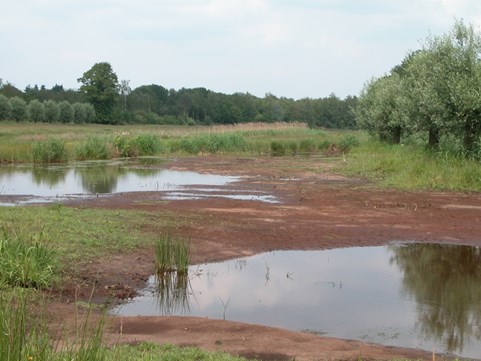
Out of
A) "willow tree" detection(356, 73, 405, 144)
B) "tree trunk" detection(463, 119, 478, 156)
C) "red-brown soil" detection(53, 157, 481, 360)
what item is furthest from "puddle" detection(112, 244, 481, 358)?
"willow tree" detection(356, 73, 405, 144)

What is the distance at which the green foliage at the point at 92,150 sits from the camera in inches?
1593

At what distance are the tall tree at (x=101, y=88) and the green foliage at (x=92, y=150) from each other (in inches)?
2488

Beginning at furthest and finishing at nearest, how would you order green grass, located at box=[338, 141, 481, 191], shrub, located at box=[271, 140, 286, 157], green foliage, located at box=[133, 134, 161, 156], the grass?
shrub, located at box=[271, 140, 286, 157] < green foliage, located at box=[133, 134, 161, 156] < the grass < green grass, located at box=[338, 141, 481, 191]

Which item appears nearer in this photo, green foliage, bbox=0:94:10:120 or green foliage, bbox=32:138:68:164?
green foliage, bbox=32:138:68:164

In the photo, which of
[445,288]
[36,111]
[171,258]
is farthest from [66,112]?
[445,288]

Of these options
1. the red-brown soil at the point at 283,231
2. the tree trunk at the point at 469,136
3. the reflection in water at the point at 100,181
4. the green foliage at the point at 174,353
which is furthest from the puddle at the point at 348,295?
the tree trunk at the point at 469,136

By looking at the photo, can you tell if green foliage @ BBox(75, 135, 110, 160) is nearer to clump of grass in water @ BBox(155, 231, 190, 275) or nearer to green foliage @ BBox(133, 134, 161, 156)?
green foliage @ BBox(133, 134, 161, 156)

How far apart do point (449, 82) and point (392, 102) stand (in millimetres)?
18066

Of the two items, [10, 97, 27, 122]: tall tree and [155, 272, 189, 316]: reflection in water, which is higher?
[10, 97, 27, 122]: tall tree

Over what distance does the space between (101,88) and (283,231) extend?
3733 inches

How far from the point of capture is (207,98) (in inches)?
5315

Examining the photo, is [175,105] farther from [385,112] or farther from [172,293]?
[172,293]

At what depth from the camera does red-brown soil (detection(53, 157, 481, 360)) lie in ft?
26.0

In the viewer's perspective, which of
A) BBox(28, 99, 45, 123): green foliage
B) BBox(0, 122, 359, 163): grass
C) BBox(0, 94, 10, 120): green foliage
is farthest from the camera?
BBox(28, 99, 45, 123): green foliage
